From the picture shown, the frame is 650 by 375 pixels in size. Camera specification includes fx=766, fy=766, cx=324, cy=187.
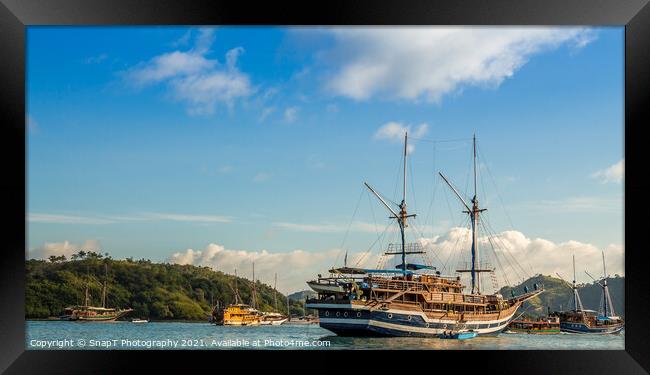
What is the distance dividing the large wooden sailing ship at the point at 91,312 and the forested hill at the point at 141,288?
0.13 meters

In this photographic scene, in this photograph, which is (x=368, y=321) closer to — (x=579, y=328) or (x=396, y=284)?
(x=396, y=284)

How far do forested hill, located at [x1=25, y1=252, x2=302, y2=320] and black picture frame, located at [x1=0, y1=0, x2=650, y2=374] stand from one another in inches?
391

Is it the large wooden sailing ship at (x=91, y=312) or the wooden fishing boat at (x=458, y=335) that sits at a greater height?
the large wooden sailing ship at (x=91, y=312)

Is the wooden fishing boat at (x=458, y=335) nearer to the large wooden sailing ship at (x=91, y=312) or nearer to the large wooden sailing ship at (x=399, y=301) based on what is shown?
the large wooden sailing ship at (x=399, y=301)

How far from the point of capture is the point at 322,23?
786 cm

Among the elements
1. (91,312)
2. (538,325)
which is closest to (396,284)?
(538,325)

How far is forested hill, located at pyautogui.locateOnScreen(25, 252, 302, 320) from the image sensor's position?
1866cm

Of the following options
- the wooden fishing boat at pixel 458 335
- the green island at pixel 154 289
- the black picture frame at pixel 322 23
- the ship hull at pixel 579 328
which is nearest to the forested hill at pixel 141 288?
the green island at pixel 154 289

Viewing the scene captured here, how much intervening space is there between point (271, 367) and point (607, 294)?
13286 millimetres

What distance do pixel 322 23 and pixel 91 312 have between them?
14142 millimetres

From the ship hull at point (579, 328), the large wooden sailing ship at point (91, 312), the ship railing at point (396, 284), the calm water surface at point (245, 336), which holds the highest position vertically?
the ship railing at point (396, 284)

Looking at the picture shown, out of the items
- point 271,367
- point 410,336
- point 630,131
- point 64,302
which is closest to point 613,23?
point 630,131

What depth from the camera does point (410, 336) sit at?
15781mm

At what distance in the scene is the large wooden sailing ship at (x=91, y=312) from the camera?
1933cm
